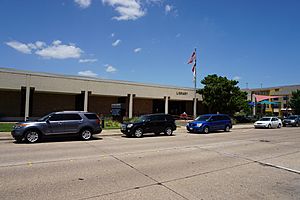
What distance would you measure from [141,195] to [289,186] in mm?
3737

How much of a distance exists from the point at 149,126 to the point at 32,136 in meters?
7.87

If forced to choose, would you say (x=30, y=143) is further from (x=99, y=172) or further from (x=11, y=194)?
(x=11, y=194)

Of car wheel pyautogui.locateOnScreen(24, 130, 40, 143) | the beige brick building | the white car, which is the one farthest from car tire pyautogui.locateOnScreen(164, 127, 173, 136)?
the white car

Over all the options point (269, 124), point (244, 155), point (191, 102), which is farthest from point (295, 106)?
point (244, 155)

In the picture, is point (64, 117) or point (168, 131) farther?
point (168, 131)

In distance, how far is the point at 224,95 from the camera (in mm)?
36750

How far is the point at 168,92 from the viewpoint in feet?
132

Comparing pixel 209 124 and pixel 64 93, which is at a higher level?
→ pixel 64 93

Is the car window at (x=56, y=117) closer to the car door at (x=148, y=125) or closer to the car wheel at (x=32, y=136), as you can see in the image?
the car wheel at (x=32, y=136)

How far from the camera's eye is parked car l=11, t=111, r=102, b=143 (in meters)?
13.8

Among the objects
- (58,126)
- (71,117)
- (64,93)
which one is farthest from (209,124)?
(64,93)

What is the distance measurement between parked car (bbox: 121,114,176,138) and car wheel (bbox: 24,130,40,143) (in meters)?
5.86

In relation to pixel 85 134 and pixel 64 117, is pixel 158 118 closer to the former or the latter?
pixel 85 134

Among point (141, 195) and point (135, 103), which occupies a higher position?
point (135, 103)
